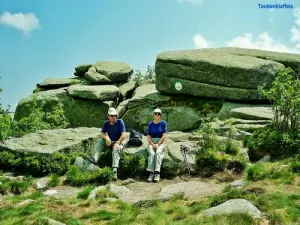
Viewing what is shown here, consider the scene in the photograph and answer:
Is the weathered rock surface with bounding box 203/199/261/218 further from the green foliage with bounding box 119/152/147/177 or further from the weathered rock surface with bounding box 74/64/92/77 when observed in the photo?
the weathered rock surface with bounding box 74/64/92/77

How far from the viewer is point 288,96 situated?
1867 centimetres

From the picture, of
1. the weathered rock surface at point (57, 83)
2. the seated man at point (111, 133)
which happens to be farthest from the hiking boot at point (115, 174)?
the weathered rock surface at point (57, 83)

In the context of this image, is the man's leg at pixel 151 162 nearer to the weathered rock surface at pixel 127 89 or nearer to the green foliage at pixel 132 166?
the green foliage at pixel 132 166

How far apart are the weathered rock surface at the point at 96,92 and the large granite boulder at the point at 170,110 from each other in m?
2.50

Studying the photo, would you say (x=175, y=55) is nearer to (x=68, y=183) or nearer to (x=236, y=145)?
(x=236, y=145)

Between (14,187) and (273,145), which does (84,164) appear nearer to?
(14,187)

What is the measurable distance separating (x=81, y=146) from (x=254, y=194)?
10.1 meters

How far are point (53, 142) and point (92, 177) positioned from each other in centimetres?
439

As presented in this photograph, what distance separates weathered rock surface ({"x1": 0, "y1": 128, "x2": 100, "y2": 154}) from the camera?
18766 mm

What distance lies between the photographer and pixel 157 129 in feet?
59.6

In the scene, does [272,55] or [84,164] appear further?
[272,55]

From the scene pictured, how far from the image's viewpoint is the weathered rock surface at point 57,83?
36906 mm

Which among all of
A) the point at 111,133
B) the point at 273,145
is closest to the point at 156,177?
the point at 111,133

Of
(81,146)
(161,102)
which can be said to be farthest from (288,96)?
(161,102)
